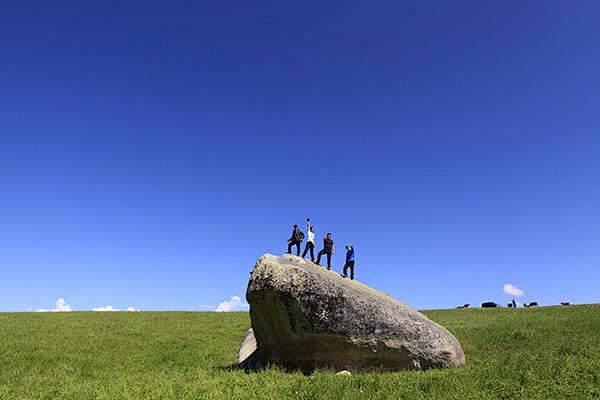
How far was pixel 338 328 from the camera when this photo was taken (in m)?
18.5

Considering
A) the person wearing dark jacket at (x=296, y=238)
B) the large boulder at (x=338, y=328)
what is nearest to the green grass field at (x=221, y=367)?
the large boulder at (x=338, y=328)

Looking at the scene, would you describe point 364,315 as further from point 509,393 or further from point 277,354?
point 509,393

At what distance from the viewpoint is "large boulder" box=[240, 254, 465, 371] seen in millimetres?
18641

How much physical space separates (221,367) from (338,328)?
21.2ft

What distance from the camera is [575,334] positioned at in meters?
23.2

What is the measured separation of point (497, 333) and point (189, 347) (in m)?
17.5

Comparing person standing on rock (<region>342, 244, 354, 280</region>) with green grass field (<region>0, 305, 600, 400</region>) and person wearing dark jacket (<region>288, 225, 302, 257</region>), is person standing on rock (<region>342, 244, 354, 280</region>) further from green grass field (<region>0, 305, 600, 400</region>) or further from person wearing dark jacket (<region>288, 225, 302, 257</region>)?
green grass field (<region>0, 305, 600, 400</region>)

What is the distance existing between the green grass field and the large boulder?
1.38 metres

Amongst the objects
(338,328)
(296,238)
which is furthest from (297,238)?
(338,328)

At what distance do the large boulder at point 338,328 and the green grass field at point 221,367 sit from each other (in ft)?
4.52

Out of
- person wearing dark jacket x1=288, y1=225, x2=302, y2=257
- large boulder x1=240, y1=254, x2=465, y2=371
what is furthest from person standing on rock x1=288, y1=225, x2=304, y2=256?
large boulder x1=240, y1=254, x2=465, y2=371

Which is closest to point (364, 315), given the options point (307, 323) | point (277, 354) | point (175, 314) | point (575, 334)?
point (307, 323)

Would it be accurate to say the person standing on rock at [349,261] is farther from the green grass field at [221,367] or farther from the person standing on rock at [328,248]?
the green grass field at [221,367]

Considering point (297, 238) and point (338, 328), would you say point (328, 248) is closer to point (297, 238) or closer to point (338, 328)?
point (297, 238)
